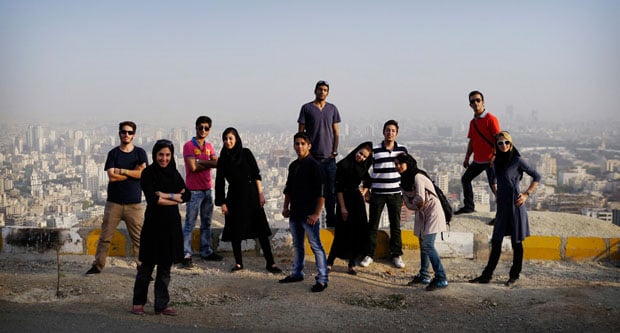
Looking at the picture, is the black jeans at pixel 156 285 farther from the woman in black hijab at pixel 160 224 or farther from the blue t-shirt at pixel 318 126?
the blue t-shirt at pixel 318 126

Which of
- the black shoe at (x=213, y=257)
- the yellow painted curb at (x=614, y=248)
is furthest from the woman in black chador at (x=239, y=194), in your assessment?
the yellow painted curb at (x=614, y=248)

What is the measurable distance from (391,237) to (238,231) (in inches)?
76.9

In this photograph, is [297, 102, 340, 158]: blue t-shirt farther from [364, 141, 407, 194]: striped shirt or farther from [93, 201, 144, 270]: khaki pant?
[93, 201, 144, 270]: khaki pant

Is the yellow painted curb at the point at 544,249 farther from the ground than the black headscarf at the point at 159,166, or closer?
closer

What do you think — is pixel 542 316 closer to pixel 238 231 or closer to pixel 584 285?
pixel 584 285

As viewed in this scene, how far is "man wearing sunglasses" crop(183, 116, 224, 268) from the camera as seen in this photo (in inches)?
294

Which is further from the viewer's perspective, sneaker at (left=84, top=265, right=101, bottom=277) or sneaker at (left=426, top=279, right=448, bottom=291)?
sneaker at (left=84, top=265, right=101, bottom=277)

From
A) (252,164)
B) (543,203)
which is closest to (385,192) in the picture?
(252,164)

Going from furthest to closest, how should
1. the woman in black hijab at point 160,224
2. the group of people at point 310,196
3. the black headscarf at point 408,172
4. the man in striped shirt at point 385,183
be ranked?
the man in striped shirt at point 385,183 → the black headscarf at point 408,172 → the group of people at point 310,196 → the woman in black hijab at point 160,224

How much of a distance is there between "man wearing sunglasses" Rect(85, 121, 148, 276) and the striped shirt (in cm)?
276

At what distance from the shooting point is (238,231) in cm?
727

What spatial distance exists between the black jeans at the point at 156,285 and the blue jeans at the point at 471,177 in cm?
454

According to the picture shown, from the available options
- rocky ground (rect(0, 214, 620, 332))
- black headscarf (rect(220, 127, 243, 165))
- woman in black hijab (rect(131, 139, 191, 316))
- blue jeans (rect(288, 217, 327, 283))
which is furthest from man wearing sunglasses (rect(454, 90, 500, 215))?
woman in black hijab (rect(131, 139, 191, 316))

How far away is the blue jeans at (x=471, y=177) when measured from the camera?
8.22 meters
